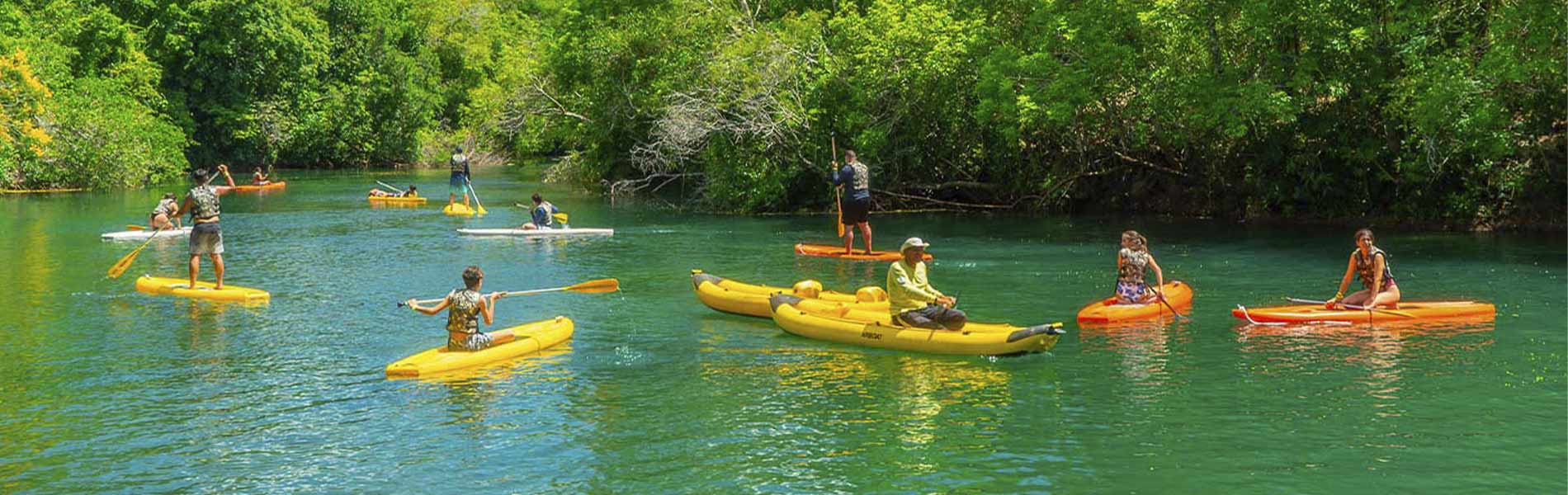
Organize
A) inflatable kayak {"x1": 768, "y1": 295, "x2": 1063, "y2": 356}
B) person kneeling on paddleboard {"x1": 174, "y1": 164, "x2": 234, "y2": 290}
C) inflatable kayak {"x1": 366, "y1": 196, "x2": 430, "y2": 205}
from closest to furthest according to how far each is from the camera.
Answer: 1. inflatable kayak {"x1": 768, "y1": 295, "x2": 1063, "y2": 356}
2. person kneeling on paddleboard {"x1": 174, "y1": 164, "x2": 234, "y2": 290}
3. inflatable kayak {"x1": 366, "y1": 196, "x2": 430, "y2": 205}

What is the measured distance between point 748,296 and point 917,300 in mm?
3504

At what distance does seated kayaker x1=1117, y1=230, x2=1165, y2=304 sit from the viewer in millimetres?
17156

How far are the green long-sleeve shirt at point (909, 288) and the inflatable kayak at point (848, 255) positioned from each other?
335 inches

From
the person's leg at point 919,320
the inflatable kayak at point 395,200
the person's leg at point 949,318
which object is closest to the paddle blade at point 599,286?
the person's leg at point 919,320

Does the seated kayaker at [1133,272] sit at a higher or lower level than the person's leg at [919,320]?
higher

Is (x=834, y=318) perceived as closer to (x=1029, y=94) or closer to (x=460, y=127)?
(x=1029, y=94)

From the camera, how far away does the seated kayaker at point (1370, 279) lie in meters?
16.6

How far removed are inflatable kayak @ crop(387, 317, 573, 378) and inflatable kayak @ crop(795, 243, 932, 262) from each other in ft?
29.6

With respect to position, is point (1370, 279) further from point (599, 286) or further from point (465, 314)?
point (465, 314)

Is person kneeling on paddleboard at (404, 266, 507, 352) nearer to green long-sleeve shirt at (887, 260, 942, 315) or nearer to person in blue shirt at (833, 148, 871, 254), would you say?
green long-sleeve shirt at (887, 260, 942, 315)

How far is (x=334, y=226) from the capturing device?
33094 mm

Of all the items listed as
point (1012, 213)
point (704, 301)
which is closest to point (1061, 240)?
point (1012, 213)

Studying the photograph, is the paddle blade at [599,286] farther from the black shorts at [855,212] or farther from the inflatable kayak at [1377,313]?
the inflatable kayak at [1377,313]

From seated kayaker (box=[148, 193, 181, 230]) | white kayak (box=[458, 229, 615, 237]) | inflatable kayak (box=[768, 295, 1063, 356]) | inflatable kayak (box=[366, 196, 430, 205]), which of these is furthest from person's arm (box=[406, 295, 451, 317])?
inflatable kayak (box=[366, 196, 430, 205])
